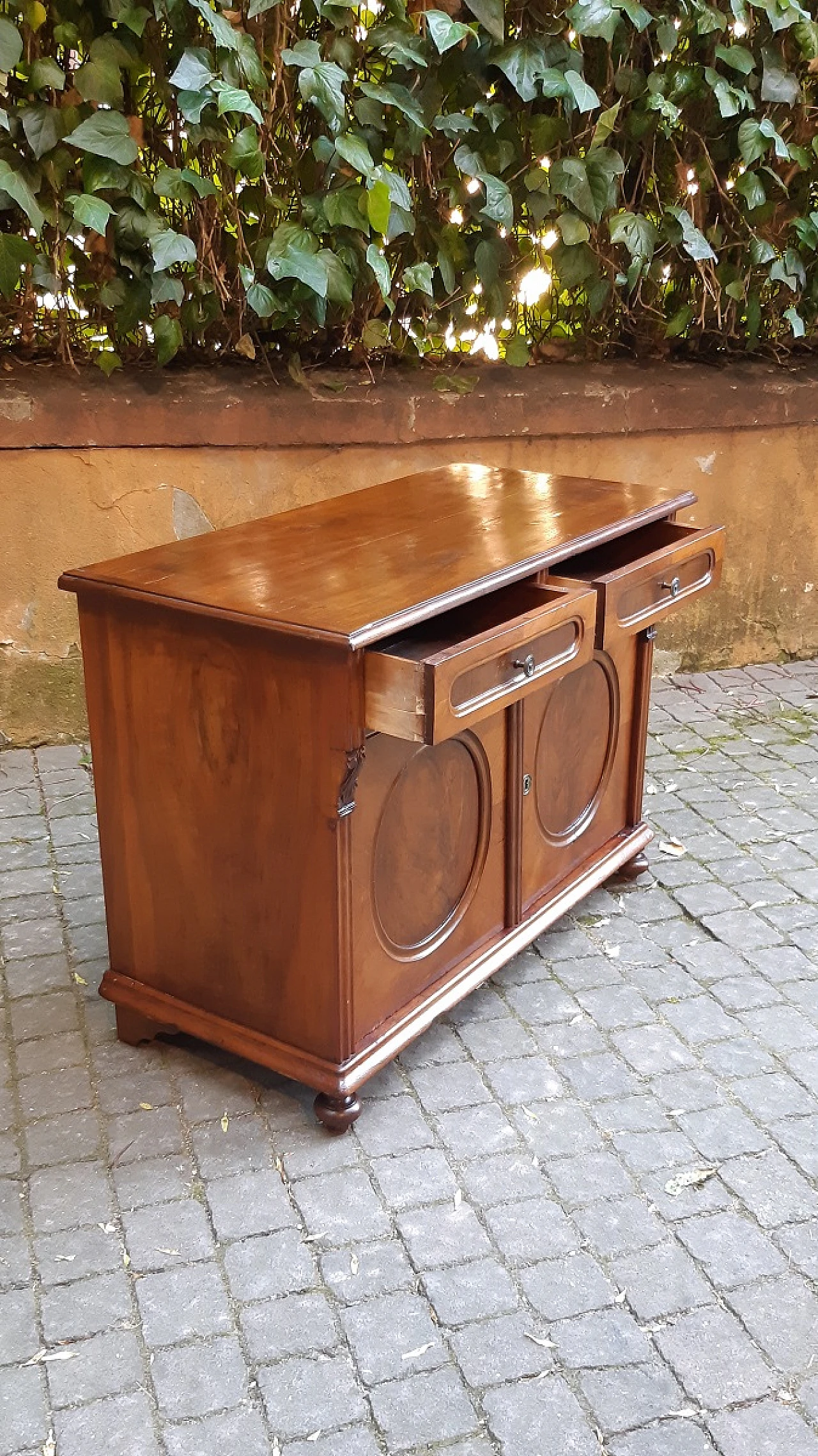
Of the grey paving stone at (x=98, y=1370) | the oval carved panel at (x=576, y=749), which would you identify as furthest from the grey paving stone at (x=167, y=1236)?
the oval carved panel at (x=576, y=749)

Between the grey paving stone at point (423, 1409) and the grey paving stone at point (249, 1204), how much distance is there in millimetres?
396

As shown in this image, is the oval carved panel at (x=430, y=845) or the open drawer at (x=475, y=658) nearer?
the open drawer at (x=475, y=658)

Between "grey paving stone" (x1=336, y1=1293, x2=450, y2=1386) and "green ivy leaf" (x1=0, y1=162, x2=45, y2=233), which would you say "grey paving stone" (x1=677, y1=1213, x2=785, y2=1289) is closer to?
"grey paving stone" (x1=336, y1=1293, x2=450, y2=1386)

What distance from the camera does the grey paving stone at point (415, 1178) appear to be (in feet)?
7.75

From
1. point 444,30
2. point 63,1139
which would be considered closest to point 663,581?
point 63,1139

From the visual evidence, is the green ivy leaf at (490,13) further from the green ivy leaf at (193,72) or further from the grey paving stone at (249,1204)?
the grey paving stone at (249,1204)

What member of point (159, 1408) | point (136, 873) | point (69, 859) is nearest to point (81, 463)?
point (69, 859)

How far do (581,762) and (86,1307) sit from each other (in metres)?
1.63

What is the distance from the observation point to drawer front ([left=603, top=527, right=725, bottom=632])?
8.84 feet

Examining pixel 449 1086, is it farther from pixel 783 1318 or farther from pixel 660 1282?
pixel 783 1318

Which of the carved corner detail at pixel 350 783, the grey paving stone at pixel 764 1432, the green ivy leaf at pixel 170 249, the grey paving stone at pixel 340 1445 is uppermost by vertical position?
the green ivy leaf at pixel 170 249

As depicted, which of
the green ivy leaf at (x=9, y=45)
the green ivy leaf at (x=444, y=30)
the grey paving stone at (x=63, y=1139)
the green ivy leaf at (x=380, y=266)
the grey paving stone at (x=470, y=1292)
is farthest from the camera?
the green ivy leaf at (x=380, y=266)

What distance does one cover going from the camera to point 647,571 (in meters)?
2.77

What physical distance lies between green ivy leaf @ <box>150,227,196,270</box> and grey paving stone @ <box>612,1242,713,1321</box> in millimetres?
2810
